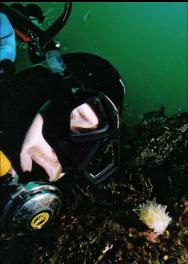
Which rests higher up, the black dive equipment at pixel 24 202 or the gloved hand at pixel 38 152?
the gloved hand at pixel 38 152

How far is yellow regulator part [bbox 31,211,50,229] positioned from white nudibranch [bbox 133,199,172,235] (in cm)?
94

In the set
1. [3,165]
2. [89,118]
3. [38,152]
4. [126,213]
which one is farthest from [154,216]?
[3,165]

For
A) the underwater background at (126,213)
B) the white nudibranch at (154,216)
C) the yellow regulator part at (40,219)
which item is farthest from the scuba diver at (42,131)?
the white nudibranch at (154,216)

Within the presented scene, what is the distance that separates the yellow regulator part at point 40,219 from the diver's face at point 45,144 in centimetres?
26

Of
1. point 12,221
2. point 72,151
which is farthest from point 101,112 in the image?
point 12,221

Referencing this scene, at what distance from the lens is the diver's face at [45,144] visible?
210 cm

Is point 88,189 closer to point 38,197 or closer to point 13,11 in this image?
point 38,197

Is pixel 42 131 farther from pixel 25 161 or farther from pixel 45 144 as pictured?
pixel 25 161

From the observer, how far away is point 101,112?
220cm

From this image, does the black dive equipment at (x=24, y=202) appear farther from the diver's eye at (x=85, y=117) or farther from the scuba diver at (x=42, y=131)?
the diver's eye at (x=85, y=117)

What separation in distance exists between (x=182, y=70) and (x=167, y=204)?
1247 cm

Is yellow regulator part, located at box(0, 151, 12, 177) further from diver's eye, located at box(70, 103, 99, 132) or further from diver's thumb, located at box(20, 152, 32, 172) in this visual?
diver's eye, located at box(70, 103, 99, 132)

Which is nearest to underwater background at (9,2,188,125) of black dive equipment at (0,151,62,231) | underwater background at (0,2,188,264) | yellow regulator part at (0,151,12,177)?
underwater background at (0,2,188,264)

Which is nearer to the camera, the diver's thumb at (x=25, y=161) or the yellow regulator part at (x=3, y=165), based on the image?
the yellow regulator part at (x=3, y=165)
